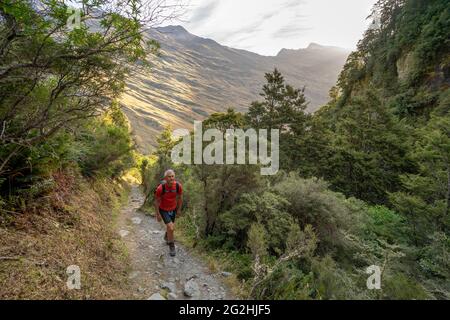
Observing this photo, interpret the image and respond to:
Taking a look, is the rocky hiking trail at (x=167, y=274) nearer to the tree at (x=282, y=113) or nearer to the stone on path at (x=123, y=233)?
the stone on path at (x=123, y=233)

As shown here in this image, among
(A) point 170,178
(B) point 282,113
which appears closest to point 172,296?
(A) point 170,178

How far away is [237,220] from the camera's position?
7406mm

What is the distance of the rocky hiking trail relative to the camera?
510cm

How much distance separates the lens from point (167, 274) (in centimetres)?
586

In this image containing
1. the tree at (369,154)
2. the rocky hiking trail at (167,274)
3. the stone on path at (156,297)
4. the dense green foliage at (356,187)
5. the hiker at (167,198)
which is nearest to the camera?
the stone on path at (156,297)

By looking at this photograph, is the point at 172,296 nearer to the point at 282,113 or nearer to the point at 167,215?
the point at 167,215

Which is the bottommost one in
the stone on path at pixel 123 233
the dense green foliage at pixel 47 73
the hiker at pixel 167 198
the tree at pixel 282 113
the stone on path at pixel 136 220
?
the stone on path at pixel 136 220

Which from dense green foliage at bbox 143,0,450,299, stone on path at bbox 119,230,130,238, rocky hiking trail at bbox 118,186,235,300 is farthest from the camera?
stone on path at bbox 119,230,130,238

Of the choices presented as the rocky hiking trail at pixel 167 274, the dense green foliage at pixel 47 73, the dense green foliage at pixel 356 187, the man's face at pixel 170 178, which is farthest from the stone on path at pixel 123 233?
the man's face at pixel 170 178

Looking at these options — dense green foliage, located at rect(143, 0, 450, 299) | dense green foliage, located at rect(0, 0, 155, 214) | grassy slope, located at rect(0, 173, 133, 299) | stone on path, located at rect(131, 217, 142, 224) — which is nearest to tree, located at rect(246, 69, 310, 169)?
dense green foliage, located at rect(143, 0, 450, 299)

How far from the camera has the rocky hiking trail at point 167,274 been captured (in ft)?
16.7

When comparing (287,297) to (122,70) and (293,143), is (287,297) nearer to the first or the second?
(122,70)

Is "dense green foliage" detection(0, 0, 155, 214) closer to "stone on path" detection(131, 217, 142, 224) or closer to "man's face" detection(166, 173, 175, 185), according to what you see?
"man's face" detection(166, 173, 175, 185)
